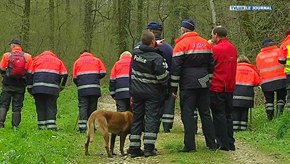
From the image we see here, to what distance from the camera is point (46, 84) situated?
11.1 metres

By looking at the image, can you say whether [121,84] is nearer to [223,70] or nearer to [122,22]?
[223,70]

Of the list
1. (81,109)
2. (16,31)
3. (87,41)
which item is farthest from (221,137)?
(16,31)

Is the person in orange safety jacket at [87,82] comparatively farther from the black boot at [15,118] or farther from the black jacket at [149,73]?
the black jacket at [149,73]

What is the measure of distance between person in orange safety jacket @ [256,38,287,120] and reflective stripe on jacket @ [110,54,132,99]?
12.3ft

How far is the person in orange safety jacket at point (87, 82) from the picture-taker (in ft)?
38.0

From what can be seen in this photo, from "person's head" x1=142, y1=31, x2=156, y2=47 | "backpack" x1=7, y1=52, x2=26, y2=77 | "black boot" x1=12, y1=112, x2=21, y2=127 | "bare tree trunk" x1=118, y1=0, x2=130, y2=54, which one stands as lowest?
"black boot" x1=12, y1=112, x2=21, y2=127

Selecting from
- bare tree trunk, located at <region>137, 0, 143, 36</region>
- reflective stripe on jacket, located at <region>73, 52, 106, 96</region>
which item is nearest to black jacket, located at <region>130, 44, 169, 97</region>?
reflective stripe on jacket, located at <region>73, 52, 106, 96</region>

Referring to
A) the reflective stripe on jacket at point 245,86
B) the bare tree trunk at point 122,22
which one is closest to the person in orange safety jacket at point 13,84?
the reflective stripe on jacket at point 245,86

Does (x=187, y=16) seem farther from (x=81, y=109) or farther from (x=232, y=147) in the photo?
(x=232, y=147)

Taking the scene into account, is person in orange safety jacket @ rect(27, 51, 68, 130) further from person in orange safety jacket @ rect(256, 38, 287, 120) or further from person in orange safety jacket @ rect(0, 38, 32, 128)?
person in orange safety jacket @ rect(256, 38, 287, 120)

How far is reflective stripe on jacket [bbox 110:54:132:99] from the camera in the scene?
1146 cm

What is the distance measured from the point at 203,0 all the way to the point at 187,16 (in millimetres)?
2023

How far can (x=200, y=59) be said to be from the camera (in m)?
7.73

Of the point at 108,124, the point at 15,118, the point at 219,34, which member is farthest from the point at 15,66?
the point at 219,34
